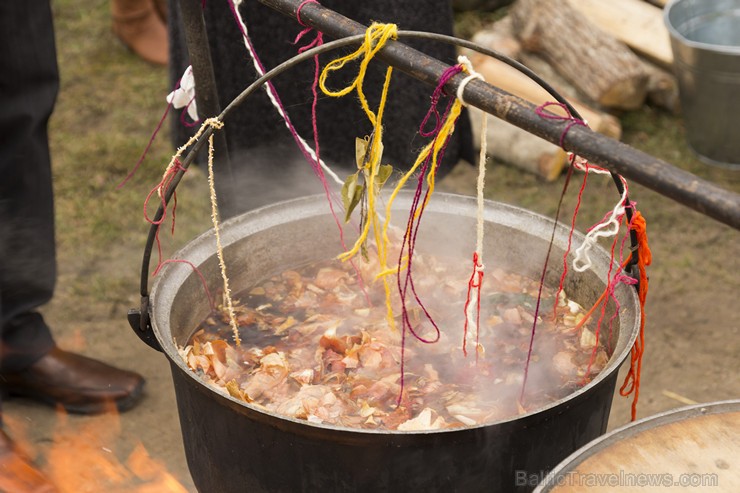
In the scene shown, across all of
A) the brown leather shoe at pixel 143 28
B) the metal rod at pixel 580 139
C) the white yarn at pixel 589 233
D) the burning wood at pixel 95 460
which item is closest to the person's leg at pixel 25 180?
the burning wood at pixel 95 460

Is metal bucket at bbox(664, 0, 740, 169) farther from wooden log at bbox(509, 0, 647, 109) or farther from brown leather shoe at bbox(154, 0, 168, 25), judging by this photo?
brown leather shoe at bbox(154, 0, 168, 25)

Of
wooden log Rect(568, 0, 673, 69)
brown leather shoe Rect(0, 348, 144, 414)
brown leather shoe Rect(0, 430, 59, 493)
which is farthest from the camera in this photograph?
wooden log Rect(568, 0, 673, 69)

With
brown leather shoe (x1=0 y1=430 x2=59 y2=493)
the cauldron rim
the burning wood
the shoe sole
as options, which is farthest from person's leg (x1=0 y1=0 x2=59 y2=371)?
the cauldron rim

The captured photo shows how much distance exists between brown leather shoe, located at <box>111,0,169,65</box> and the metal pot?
156 inches

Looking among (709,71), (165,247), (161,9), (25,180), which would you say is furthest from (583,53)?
(25,180)

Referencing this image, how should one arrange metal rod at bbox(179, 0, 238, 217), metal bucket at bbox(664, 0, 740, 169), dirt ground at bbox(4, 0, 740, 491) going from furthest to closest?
1. metal bucket at bbox(664, 0, 740, 169)
2. dirt ground at bbox(4, 0, 740, 491)
3. metal rod at bbox(179, 0, 238, 217)

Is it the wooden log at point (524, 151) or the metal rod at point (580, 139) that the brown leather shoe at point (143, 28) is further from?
the metal rod at point (580, 139)

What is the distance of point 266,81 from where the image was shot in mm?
2102

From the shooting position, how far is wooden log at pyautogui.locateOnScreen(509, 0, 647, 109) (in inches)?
217

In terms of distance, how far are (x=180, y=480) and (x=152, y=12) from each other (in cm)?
395

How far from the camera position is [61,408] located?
12.4ft

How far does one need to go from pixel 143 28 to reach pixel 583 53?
3.02m

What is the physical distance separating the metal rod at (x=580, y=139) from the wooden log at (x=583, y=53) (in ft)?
11.5

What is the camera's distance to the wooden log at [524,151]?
5.20 meters
